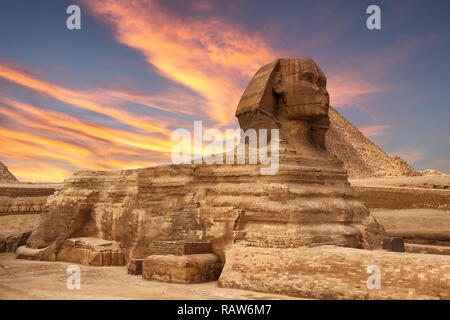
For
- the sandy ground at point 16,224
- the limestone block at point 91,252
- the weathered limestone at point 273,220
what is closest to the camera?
the weathered limestone at point 273,220

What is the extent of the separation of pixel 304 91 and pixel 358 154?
1555 inches

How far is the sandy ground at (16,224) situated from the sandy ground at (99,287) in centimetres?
436

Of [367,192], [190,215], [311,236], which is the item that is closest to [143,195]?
[190,215]

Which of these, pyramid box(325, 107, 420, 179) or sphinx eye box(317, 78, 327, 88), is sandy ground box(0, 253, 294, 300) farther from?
pyramid box(325, 107, 420, 179)

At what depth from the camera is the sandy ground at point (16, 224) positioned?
15.2 m

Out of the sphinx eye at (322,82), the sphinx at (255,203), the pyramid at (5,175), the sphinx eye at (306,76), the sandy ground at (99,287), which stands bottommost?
the sandy ground at (99,287)

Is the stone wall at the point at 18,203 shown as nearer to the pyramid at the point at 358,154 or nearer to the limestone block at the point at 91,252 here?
the limestone block at the point at 91,252

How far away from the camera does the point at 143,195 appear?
460 inches

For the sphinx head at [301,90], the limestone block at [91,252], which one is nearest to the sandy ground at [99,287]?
the limestone block at [91,252]

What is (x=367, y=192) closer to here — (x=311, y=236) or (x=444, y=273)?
(x=311, y=236)

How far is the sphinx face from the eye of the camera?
9.50m

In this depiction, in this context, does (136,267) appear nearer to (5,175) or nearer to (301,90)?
(301,90)

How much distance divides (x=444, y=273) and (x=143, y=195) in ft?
24.5

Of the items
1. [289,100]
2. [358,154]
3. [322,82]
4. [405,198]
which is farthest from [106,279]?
[358,154]
